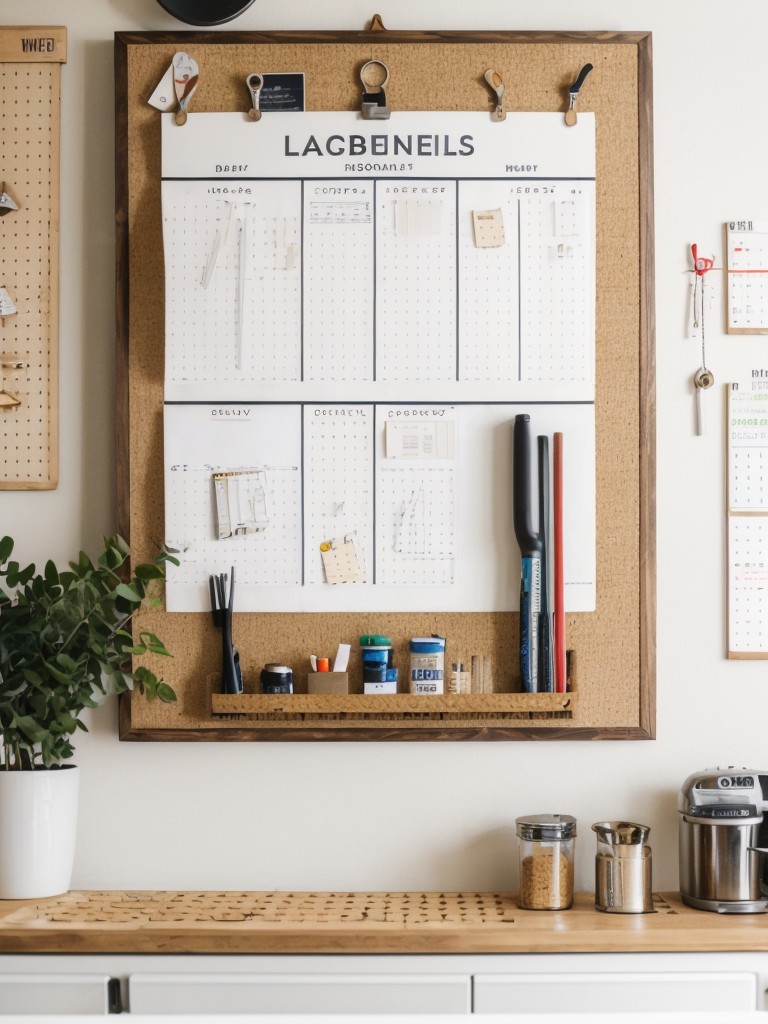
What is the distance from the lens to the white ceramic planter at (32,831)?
1.81 meters

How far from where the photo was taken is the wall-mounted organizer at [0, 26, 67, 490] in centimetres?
202

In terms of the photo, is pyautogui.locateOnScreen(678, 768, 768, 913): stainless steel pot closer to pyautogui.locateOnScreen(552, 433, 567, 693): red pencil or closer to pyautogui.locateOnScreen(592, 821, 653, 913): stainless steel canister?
pyautogui.locateOnScreen(592, 821, 653, 913): stainless steel canister

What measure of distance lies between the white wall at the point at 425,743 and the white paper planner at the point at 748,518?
0.03 meters

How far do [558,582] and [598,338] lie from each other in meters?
0.47

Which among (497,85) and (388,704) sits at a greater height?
(497,85)

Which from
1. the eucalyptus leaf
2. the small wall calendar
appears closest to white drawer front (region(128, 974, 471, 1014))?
the eucalyptus leaf

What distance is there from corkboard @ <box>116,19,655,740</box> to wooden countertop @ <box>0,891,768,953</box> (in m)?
0.32

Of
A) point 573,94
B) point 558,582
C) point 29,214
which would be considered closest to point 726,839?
point 558,582

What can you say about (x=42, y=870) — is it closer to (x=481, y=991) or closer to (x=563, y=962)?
(x=481, y=991)

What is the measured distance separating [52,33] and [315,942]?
1.72 m

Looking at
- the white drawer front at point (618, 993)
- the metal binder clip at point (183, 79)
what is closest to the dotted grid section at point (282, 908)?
the white drawer front at point (618, 993)

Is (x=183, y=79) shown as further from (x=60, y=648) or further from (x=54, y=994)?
(x=54, y=994)

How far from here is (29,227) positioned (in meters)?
2.03

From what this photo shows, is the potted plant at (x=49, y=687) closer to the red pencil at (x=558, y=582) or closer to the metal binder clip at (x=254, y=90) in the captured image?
the red pencil at (x=558, y=582)
